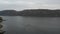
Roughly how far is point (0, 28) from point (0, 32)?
47cm

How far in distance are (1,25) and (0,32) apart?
837 mm

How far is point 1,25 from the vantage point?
14.6 metres

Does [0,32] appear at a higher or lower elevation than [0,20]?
lower

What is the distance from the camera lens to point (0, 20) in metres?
14.3

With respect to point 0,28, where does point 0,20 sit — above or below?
above

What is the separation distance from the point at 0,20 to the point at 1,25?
2.14ft

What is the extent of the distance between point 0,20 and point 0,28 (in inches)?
37.7

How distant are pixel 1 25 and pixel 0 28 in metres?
0.38

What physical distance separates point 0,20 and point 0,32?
4.65 ft

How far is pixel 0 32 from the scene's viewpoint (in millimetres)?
14367

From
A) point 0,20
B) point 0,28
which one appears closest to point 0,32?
point 0,28

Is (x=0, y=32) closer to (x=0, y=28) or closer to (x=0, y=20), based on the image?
(x=0, y=28)
